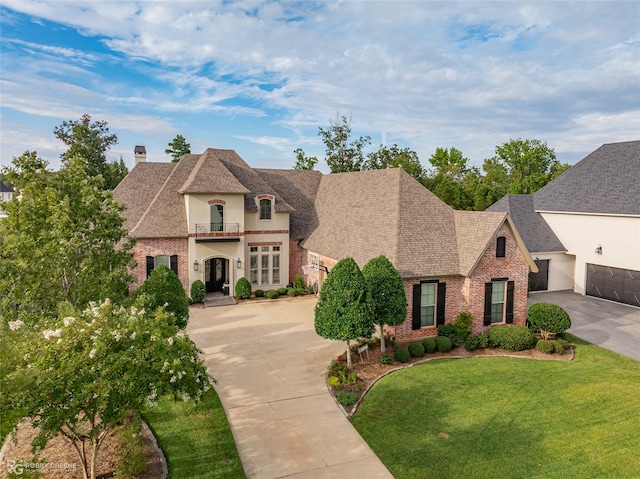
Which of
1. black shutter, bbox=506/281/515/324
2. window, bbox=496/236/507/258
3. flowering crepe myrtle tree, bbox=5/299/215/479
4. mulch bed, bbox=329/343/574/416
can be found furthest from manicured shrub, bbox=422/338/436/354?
flowering crepe myrtle tree, bbox=5/299/215/479

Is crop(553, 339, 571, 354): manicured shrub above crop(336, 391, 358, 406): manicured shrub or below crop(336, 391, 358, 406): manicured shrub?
above

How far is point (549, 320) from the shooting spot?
18.4 metres

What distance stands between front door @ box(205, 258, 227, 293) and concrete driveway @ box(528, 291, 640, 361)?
18069mm

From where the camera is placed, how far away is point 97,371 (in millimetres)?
7266

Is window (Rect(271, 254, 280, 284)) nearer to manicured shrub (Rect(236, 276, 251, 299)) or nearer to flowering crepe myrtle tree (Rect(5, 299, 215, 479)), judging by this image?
manicured shrub (Rect(236, 276, 251, 299))

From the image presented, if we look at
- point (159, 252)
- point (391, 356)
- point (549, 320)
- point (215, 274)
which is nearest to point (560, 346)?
point (549, 320)

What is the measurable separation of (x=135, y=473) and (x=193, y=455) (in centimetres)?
141

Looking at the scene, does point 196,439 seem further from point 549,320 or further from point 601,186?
point 601,186

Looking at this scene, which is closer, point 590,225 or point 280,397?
point 280,397

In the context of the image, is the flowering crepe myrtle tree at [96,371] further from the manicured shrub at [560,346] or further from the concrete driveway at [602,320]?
the concrete driveway at [602,320]

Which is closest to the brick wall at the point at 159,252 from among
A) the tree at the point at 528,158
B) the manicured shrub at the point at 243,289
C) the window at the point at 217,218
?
the window at the point at 217,218

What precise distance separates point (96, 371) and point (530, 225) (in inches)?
1113

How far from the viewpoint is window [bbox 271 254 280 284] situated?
27797 mm

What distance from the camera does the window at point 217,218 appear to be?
1005 inches
